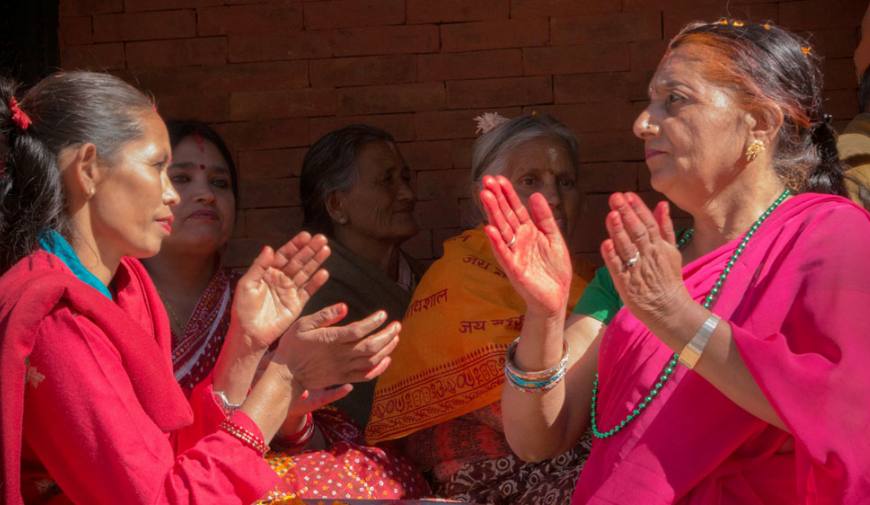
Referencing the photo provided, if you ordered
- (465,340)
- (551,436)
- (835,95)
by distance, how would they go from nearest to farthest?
(551,436) → (465,340) → (835,95)

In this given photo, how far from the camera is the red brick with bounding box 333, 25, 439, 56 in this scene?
5.21m

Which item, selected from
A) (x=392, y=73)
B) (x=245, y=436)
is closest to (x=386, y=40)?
(x=392, y=73)

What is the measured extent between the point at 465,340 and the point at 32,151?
142 centimetres

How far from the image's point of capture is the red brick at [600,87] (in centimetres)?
512

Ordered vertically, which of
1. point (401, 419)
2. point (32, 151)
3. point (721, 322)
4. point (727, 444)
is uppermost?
point (32, 151)

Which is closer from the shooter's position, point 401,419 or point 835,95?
point 401,419

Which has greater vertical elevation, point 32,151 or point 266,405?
point 32,151

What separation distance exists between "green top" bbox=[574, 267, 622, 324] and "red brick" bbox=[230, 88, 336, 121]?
1941mm

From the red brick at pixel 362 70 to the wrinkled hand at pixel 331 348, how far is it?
2.01m

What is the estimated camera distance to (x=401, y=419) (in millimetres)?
4074

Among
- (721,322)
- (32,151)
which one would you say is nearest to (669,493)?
(721,322)

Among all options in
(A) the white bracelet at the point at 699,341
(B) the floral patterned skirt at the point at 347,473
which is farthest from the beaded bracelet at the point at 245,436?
(A) the white bracelet at the point at 699,341

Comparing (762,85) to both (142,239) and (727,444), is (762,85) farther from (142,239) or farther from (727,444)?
(142,239)

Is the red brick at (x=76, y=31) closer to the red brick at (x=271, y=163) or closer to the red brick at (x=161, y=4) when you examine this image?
the red brick at (x=161, y=4)
